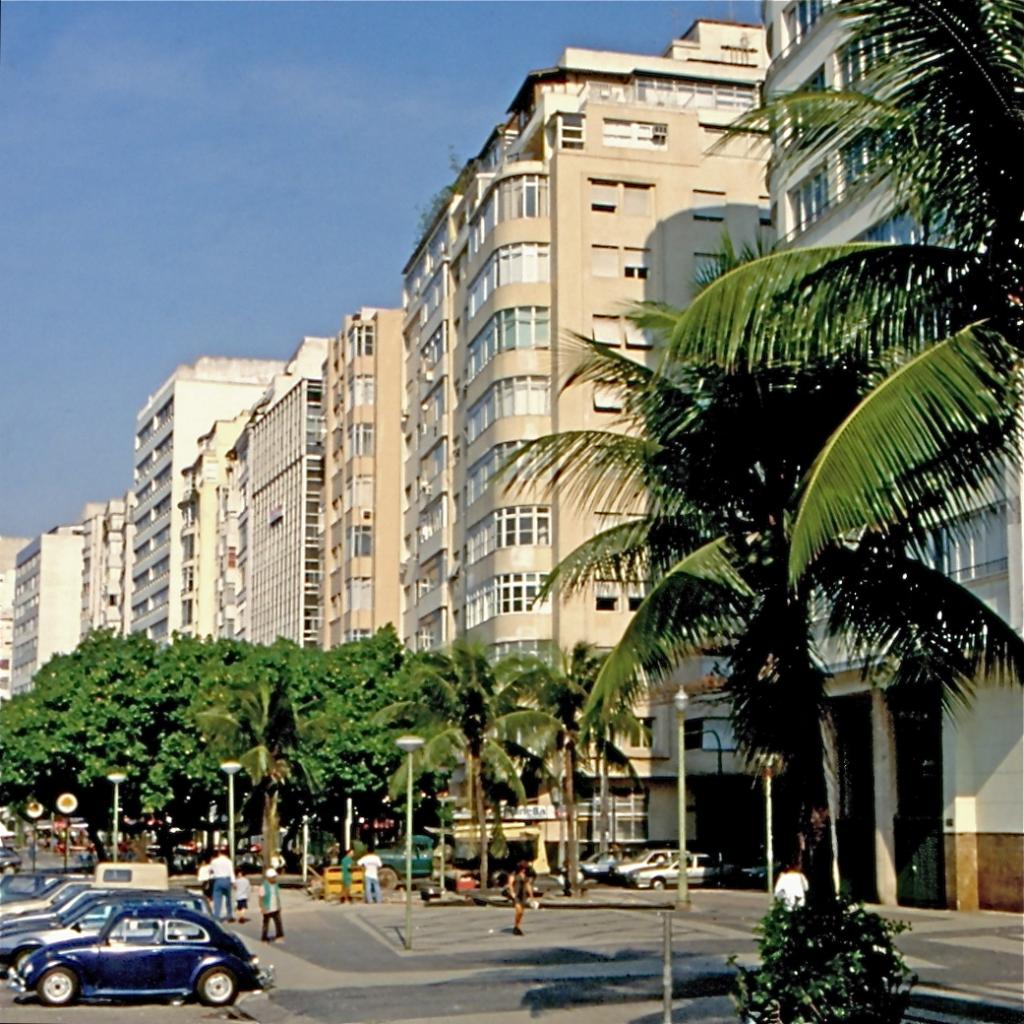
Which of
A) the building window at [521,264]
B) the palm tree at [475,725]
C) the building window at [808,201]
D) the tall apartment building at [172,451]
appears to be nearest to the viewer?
the building window at [808,201]

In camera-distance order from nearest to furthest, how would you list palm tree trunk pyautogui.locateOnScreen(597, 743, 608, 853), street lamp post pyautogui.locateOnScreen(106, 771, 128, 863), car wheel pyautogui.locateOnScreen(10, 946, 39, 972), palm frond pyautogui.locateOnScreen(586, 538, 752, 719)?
palm frond pyautogui.locateOnScreen(586, 538, 752, 719)
car wheel pyautogui.locateOnScreen(10, 946, 39, 972)
street lamp post pyautogui.locateOnScreen(106, 771, 128, 863)
palm tree trunk pyautogui.locateOnScreen(597, 743, 608, 853)

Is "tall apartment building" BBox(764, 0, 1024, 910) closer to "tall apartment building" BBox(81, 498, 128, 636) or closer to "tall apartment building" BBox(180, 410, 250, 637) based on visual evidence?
"tall apartment building" BBox(180, 410, 250, 637)

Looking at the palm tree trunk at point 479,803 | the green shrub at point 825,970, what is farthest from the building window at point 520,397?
the green shrub at point 825,970

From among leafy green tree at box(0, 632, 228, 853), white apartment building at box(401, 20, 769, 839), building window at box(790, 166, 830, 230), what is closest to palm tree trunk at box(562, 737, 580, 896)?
white apartment building at box(401, 20, 769, 839)

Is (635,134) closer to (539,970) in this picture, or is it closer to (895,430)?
(539,970)

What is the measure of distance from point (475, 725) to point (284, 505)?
185ft

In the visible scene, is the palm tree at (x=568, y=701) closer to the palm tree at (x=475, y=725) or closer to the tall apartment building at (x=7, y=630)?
the palm tree at (x=475, y=725)

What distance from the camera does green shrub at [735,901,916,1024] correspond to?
15.3 metres

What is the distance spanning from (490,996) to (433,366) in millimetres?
60726

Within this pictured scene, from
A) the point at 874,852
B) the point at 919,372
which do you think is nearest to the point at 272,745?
the point at 874,852

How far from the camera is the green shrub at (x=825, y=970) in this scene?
1533 centimetres

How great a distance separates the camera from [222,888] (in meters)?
40.4

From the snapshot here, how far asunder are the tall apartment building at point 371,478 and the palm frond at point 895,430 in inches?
3057

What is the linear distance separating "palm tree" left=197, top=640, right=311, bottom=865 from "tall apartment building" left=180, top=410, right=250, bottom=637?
6303cm
